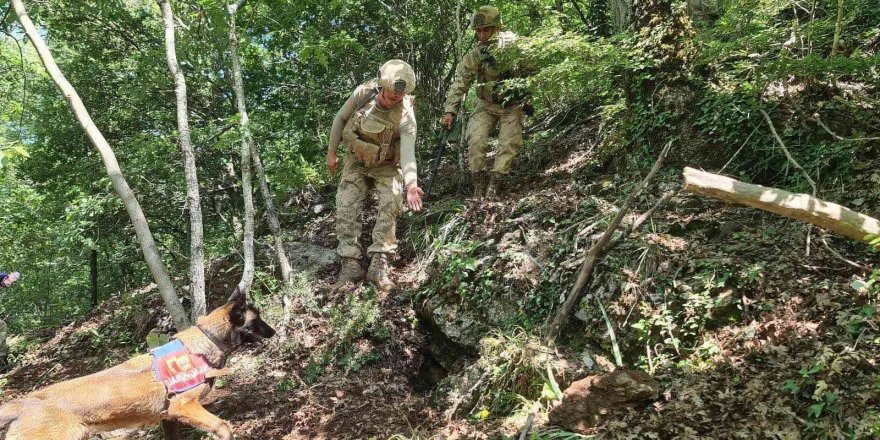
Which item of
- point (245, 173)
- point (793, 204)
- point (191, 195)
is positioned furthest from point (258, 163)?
point (793, 204)

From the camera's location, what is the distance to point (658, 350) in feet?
11.9

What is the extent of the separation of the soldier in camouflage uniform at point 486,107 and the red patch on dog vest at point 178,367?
410cm

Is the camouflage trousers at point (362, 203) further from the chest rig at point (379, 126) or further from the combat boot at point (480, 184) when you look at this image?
the combat boot at point (480, 184)

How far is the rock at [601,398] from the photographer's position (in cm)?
320

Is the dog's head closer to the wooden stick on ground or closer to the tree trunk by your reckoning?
the wooden stick on ground

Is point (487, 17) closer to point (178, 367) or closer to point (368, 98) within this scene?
point (368, 98)

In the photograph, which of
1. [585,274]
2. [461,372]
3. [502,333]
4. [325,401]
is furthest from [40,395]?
[585,274]

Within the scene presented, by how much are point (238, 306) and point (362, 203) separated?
104 inches

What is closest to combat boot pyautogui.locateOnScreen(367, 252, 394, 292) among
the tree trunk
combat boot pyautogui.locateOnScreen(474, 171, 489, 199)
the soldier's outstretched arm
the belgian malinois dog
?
the soldier's outstretched arm

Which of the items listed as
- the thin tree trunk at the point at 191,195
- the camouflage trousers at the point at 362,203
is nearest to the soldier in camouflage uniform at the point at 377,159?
the camouflage trousers at the point at 362,203

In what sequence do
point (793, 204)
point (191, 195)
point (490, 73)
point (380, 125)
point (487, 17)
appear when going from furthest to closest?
point (490, 73) < point (487, 17) < point (380, 125) < point (191, 195) < point (793, 204)

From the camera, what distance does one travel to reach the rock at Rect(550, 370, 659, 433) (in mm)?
3199

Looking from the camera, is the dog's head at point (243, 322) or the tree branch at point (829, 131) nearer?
the dog's head at point (243, 322)

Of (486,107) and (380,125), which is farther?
(486,107)
